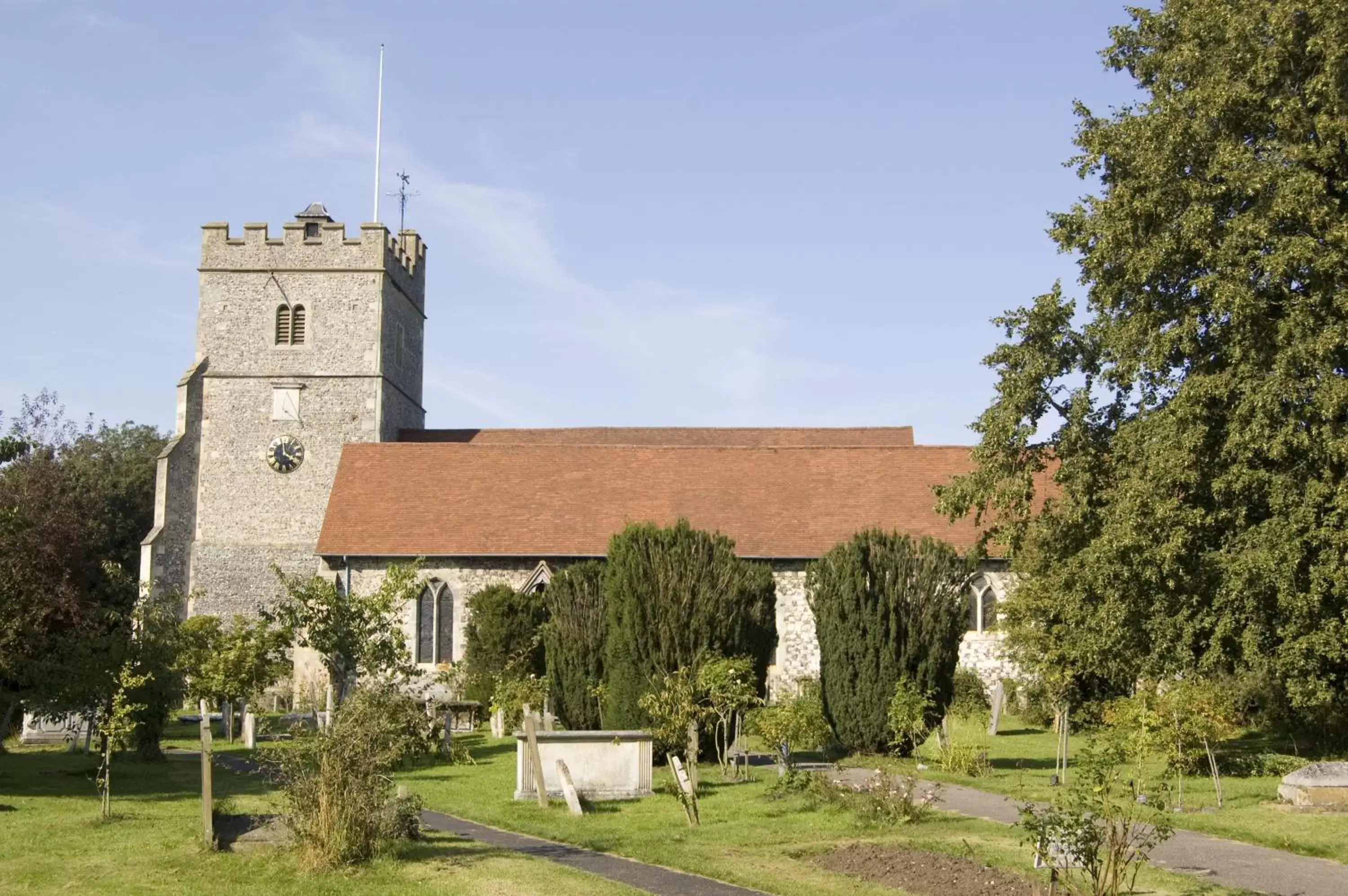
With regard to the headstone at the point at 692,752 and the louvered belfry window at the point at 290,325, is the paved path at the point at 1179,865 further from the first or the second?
the louvered belfry window at the point at 290,325

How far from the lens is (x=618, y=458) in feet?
129

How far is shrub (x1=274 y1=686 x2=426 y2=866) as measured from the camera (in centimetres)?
1182

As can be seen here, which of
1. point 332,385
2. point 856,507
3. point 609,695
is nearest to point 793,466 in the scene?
point 856,507

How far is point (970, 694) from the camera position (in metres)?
32.4

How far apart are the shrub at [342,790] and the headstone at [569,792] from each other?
331 cm

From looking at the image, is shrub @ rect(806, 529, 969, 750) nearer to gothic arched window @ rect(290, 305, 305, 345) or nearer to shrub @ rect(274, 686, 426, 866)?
shrub @ rect(274, 686, 426, 866)

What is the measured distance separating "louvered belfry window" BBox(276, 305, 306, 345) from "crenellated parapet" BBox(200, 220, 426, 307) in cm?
125

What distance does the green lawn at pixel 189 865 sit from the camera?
35.7ft

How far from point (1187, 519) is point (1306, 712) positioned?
163 inches

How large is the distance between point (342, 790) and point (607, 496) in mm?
25079

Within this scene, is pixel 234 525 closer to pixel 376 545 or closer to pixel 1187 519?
pixel 376 545

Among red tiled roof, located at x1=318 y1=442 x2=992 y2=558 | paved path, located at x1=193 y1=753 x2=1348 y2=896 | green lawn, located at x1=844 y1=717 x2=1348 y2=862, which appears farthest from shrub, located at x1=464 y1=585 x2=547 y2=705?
paved path, located at x1=193 y1=753 x2=1348 y2=896

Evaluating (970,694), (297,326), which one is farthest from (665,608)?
(297,326)

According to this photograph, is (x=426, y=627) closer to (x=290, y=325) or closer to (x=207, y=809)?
(x=290, y=325)
